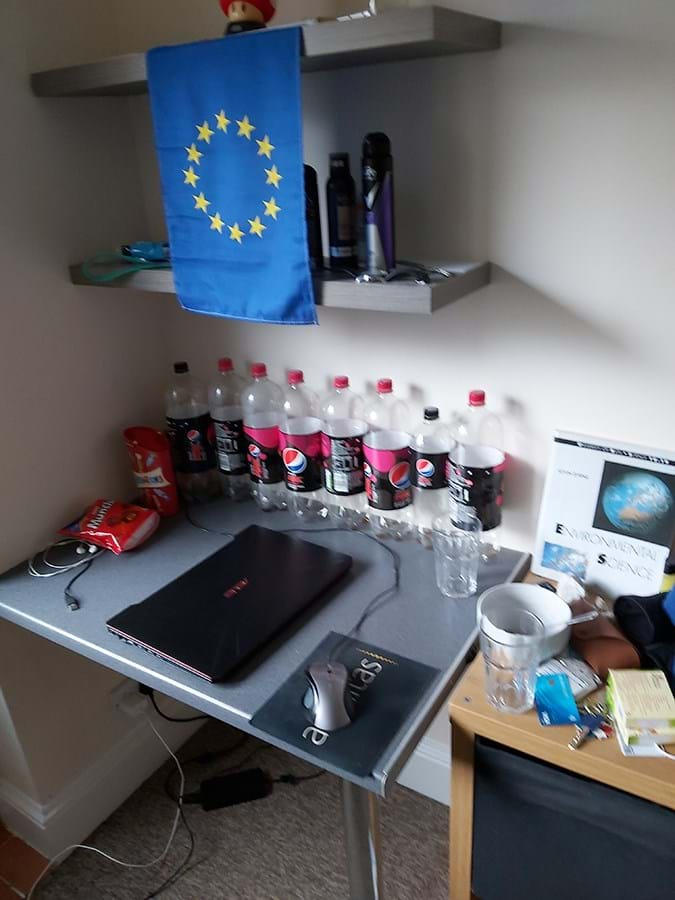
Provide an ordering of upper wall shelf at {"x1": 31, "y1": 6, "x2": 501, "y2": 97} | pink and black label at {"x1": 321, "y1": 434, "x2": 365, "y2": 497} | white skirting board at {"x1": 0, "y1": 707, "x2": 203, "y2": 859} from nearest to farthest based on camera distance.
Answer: upper wall shelf at {"x1": 31, "y1": 6, "x2": 501, "y2": 97}, pink and black label at {"x1": 321, "y1": 434, "x2": 365, "y2": 497}, white skirting board at {"x1": 0, "y1": 707, "x2": 203, "y2": 859}

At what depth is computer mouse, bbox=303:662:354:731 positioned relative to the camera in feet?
3.46

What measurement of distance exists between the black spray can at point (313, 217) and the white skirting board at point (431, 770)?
47.7 inches

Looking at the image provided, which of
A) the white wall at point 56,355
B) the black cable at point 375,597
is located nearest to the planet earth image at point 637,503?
the black cable at point 375,597

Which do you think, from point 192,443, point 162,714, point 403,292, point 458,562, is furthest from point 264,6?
point 162,714

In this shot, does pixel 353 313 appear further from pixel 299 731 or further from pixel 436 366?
pixel 299 731

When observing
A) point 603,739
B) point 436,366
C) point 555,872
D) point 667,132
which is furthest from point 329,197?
point 555,872

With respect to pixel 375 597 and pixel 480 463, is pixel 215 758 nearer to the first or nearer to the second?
pixel 375 597

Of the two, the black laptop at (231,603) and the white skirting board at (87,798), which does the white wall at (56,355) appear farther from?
the black laptop at (231,603)

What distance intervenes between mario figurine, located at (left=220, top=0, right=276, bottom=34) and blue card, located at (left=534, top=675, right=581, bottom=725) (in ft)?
3.82

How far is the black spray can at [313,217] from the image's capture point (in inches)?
50.3

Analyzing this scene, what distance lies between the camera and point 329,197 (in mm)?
1260

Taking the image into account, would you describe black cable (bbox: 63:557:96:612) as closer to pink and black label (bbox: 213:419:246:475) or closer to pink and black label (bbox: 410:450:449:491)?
pink and black label (bbox: 213:419:246:475)

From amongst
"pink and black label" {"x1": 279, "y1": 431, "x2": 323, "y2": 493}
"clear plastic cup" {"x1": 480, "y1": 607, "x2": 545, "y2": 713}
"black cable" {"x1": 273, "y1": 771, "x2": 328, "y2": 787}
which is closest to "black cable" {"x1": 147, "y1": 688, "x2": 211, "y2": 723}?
"black cable" {"x1": 273, "y1": 771, "x2": 328, "y2": 787}

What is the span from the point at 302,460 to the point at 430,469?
28 cm
